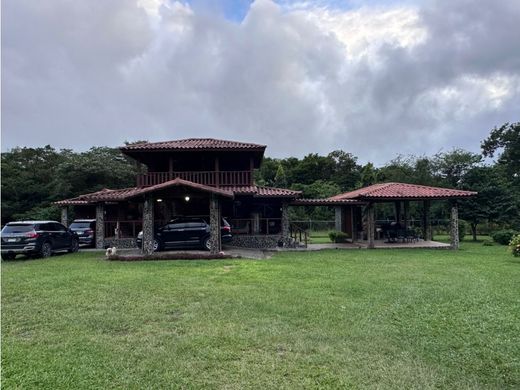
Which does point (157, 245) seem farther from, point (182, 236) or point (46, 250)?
point (46, 250)

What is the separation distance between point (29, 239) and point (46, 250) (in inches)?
36.0

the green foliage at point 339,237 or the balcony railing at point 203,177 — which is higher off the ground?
the balcony railing at point 203,177

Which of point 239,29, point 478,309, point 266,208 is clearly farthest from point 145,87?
point 478,309

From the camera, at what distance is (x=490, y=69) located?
1775 cm

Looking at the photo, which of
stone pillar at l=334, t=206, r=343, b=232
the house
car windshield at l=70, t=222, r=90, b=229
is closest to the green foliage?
stone pillar at l=334, t=206, r=343, b=232

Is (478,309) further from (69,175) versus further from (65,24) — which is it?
(69,175)

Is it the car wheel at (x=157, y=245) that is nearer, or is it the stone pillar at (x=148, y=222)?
the stone pillar at (x=148, y=222)

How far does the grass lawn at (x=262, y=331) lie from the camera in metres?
3.86

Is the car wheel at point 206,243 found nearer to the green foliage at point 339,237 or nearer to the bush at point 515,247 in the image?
the green foliage at point 339,237

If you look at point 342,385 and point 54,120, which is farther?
point 54,120

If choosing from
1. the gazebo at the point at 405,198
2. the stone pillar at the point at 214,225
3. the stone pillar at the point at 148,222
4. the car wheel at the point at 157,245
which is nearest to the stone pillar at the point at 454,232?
the gazebo at the point at 405,198

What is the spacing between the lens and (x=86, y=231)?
19.8m

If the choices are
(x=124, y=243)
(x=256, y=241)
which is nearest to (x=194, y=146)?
(x=256, y=241)

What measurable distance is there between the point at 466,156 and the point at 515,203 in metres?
5.22
